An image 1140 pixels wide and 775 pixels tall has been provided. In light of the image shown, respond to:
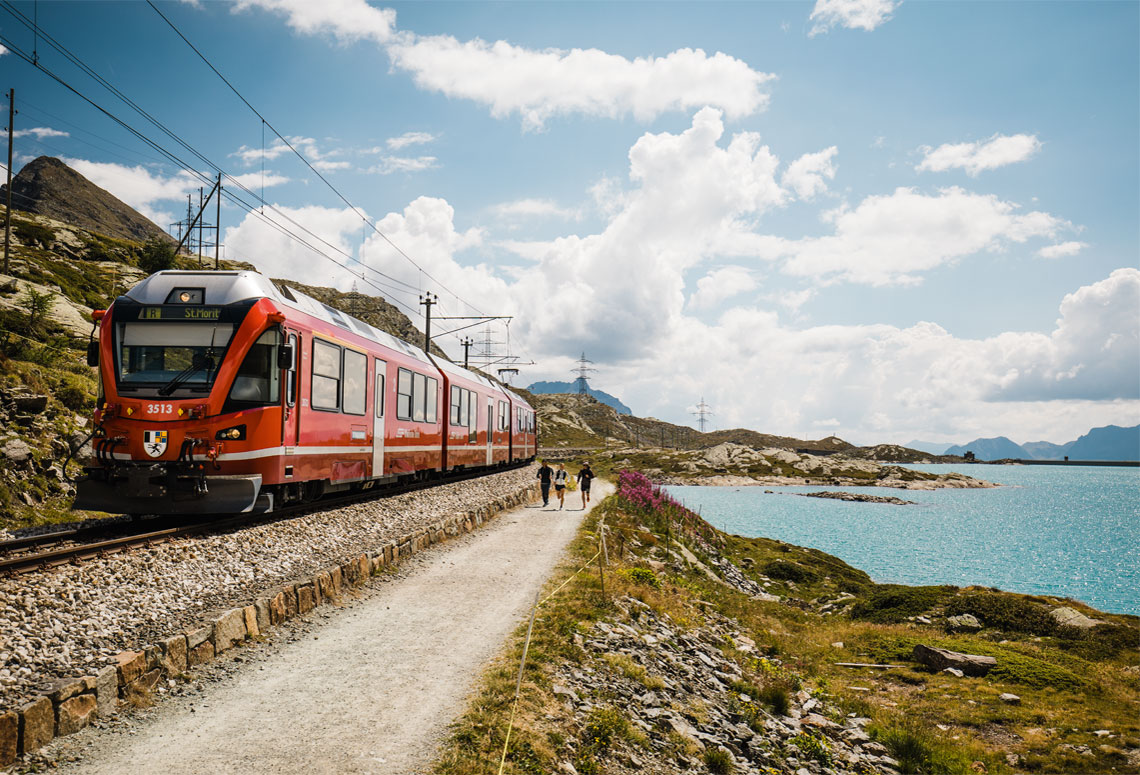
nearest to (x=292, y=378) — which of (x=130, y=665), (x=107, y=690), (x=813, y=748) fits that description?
(x=130, y=665)

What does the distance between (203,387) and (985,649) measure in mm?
21566

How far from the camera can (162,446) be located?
12.9 metres

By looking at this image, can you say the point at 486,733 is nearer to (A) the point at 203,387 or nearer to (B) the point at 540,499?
(A) the point at 203,387

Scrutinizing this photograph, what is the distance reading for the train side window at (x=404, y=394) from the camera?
23.0m

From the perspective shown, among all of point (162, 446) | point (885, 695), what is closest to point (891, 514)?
point (885, 695)

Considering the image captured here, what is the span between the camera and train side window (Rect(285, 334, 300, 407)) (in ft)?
48.8

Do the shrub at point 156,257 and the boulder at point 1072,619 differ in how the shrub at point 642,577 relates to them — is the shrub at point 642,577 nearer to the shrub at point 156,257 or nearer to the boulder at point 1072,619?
the boulder at point 1072,619

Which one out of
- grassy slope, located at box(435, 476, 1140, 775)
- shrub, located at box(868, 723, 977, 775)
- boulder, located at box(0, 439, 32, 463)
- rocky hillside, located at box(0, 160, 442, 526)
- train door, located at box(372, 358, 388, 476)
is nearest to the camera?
grassy slope, located at box(435, 476, 1140, 775)

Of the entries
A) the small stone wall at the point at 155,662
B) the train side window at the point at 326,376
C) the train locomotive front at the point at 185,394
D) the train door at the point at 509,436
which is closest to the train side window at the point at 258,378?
the train locomotive front at the point at 185,394

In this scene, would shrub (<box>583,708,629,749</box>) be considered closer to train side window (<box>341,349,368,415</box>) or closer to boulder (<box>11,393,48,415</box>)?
train side window (<box>341,349,368,415</box>)

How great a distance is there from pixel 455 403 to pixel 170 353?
17.3 meters

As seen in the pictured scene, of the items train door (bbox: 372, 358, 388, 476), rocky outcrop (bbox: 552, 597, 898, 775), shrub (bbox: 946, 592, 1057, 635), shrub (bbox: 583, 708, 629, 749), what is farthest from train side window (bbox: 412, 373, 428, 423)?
shrub (bbox: 946, 592, 1057, 635)

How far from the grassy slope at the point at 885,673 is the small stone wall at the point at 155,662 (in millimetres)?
3415

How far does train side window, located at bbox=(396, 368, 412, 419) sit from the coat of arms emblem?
1019cm
